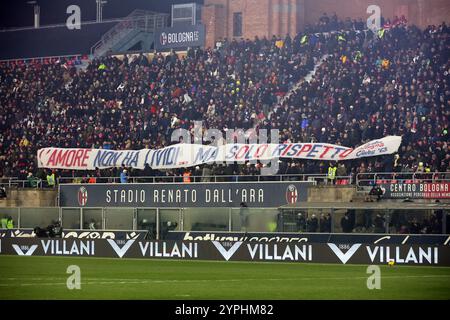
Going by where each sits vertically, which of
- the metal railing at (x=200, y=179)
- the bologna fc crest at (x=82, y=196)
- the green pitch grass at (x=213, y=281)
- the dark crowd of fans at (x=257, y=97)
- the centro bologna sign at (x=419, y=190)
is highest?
the dark crowd of fans at (x=257, y=97)

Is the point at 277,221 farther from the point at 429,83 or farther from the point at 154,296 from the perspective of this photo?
the point at 154,296

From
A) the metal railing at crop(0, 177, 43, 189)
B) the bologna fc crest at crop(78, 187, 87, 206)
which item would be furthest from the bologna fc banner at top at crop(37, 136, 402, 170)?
the bologna fc crest at crop(78, 187, 87, 206)

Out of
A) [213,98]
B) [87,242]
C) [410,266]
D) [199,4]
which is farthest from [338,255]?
[199,4]

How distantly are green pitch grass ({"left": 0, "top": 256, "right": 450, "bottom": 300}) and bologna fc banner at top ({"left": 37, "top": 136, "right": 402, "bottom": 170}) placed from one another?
25.3 feet

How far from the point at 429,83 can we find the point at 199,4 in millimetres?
19961

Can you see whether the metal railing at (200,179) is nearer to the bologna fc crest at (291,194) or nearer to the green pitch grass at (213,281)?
the bologna fc crest at (291,194)

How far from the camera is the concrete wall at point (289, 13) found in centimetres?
5094

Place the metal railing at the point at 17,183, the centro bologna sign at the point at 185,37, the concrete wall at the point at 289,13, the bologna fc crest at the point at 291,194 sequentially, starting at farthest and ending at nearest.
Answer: the centro bologna sign at the point at 185,37
the concrete wall at the point at 289,13
the metal railing at the point at 17,183
the bologna fc crest at the point at 291,194

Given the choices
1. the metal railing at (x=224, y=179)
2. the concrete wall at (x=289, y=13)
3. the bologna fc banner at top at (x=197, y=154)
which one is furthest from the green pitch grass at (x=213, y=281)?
the concrete wall at (x=289, y=13)

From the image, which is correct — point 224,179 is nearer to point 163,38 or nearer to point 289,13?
point 289,13

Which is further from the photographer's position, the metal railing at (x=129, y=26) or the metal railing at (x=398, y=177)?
the metal railing at (x=129, y=26)

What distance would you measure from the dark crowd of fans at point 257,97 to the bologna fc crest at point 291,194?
112cm

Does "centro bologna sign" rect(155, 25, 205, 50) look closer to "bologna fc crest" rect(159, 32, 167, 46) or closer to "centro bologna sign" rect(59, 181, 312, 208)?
"bologna fc crest" rect(159, 32, 167, 46)

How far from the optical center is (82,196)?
4756 cm
